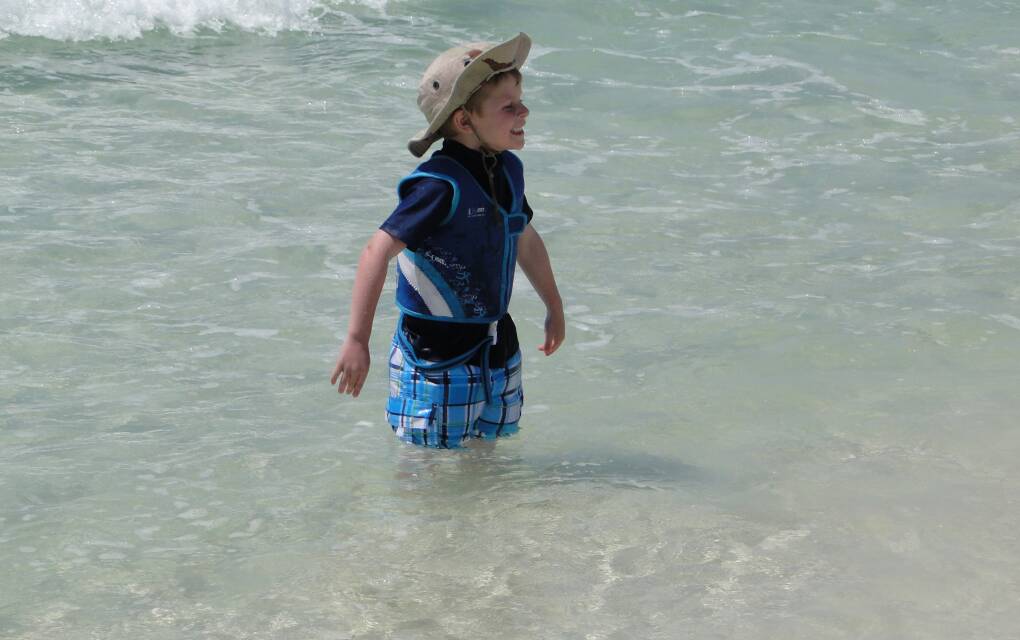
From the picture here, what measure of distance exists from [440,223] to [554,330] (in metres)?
0.68

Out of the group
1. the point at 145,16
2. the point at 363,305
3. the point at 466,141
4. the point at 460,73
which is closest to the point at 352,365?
the point at 363,305

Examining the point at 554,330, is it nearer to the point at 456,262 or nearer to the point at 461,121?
the point at 456,262

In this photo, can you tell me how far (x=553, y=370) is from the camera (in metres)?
5.02

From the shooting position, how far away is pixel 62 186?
6910 millimetres

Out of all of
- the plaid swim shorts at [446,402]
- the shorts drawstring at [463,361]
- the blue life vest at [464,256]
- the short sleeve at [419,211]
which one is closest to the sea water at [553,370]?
the plaid swim shorts at [446,402]

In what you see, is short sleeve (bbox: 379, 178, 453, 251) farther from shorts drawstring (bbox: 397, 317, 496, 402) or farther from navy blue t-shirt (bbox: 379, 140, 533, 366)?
shorts drawstring (bbox: 397, 317, 496, 402)

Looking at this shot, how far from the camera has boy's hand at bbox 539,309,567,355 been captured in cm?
414

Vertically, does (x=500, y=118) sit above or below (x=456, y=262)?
above

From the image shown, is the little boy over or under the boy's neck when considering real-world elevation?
under

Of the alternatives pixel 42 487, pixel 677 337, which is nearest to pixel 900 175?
pixel 677 337

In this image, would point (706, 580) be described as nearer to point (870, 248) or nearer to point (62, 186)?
point (870, 248)

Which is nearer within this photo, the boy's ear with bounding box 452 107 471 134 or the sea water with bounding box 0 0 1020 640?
the sea water with bounding box 0 0 1020 640

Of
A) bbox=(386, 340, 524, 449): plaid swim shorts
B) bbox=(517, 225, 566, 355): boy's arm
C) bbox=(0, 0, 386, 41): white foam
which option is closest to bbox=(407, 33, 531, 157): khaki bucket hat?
bbox=(517, 225, 566, 355): boy's arm

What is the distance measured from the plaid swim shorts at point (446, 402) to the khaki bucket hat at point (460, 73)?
0.65 m
